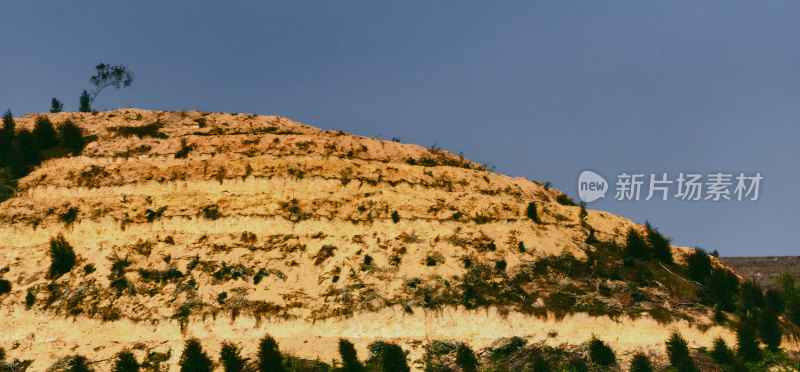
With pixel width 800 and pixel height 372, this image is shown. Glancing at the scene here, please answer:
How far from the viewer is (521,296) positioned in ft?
148

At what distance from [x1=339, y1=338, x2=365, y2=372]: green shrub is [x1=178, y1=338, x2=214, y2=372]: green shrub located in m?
8.88

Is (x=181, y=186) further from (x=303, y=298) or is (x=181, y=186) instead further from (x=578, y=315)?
(x=578, y=315)

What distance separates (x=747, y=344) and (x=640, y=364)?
8.76 m

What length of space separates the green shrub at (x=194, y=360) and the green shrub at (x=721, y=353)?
3481cm

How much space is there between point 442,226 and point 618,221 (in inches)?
771

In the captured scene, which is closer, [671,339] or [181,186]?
[671,339]

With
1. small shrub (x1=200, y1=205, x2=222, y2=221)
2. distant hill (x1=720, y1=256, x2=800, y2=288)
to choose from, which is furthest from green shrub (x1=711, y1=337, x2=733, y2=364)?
distant hill (x1=720, y1=256, x2=800, y2=288)

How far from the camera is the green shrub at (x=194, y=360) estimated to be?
3825cm

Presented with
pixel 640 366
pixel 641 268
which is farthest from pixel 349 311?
pixel 641 268

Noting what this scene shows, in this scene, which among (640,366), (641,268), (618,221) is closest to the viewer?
(640,366)

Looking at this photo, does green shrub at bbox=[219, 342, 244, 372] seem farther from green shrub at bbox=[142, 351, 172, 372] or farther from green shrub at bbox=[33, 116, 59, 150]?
green shrub at bbox=[33, 116, 59, 150]

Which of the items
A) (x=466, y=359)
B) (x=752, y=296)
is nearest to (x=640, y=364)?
(x=466, y=359)

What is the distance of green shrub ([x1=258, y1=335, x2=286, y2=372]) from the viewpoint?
124ft

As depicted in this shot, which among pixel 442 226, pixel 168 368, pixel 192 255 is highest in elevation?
pixel 442 226
